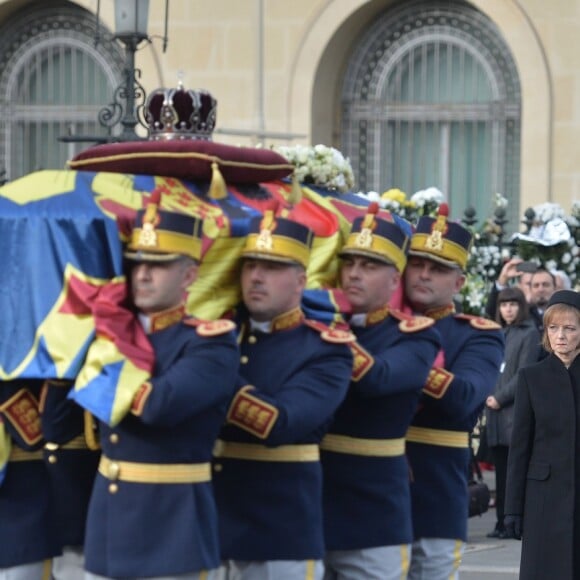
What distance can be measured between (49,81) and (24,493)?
13.0 meters

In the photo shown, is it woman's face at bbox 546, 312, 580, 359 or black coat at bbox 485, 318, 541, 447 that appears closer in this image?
woman's face at bbox 546, 312, 580, 359

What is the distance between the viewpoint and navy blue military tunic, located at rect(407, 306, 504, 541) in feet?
24.6

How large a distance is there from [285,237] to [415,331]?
835 mm

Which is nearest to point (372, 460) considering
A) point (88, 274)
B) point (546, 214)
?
point (88, 274)

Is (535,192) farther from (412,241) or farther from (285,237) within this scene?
(285,237)

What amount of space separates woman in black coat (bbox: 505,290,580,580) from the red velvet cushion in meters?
1.71

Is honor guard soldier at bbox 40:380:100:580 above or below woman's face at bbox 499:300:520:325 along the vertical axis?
below

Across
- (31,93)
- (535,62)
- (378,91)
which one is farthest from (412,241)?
(31,93)

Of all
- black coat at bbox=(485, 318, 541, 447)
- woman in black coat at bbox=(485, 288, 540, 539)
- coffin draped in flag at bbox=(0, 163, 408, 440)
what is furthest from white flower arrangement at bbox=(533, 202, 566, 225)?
coffin draped in flag at bbox=(0, 163, 408, 440)

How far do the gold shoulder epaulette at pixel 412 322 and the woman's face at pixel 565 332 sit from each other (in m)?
1.16

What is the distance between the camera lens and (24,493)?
21.5 feet

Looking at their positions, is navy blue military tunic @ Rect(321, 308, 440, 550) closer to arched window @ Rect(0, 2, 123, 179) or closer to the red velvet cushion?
the red velvet cushion

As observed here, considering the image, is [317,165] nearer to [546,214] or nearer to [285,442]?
[285,442]

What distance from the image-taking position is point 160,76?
706 inches
